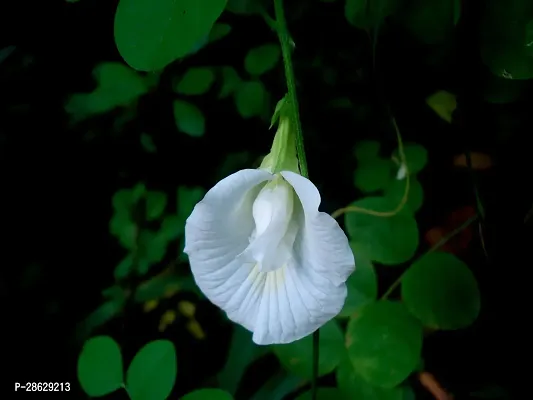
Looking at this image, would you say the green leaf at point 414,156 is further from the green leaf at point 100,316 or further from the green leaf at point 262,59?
the green leaf at point 100,316

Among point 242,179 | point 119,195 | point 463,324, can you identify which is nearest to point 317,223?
point 242,179

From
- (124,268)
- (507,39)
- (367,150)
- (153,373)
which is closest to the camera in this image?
(507,39)

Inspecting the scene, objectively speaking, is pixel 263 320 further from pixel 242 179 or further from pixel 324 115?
pixel 324 115

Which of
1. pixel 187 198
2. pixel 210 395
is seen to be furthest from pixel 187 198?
pixel 210 395

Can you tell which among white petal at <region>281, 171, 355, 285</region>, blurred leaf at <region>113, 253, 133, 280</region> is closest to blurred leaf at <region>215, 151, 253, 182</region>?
blurred leaf at <region>113, 253, 133, 280</region>

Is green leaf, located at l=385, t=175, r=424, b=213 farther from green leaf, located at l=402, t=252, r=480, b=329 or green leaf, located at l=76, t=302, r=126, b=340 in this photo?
green leaf, located at l=76, t=302, r=126, b=340

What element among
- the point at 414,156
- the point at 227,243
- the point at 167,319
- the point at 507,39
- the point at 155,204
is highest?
the point at 507,39

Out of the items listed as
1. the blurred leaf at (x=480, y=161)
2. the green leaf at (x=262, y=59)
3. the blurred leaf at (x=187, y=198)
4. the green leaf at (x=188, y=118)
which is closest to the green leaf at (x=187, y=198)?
the blurred leaf at (x=187, y=198)

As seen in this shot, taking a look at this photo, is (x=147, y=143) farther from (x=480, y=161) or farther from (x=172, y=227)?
(x=480, y=161)
